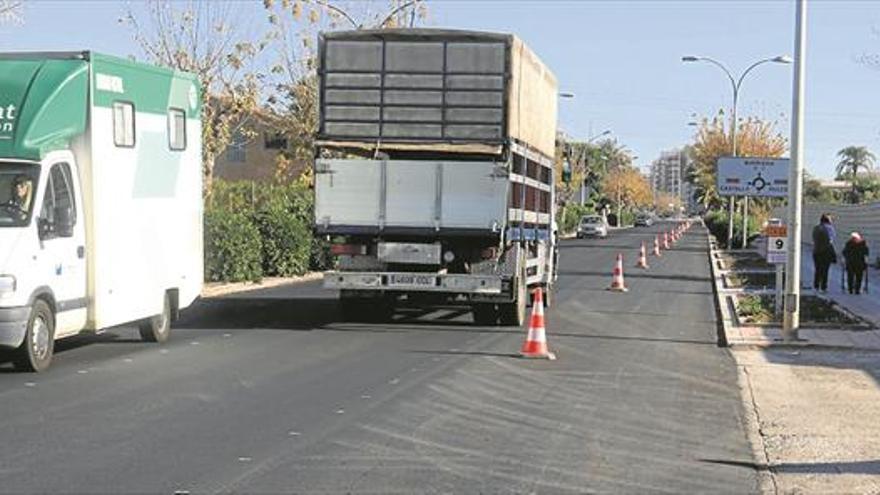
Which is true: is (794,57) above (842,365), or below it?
above

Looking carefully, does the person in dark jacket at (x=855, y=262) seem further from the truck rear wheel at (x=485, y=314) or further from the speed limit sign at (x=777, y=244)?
the truck rear wheel at (x=485, y=314)

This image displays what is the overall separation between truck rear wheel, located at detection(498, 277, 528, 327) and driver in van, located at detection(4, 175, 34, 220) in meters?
7.27

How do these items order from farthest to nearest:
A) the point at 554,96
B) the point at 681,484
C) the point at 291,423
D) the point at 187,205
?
the point at 554,96 < the point at 187,205 < the point at 291,423 < the point at 681,484

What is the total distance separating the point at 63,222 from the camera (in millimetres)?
11164

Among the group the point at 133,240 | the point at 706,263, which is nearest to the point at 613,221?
the point at 706,263

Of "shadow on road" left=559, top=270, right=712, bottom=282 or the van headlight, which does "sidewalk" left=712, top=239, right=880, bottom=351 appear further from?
the van headlight

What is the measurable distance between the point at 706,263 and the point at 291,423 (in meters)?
32.9

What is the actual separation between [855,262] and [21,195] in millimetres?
19124

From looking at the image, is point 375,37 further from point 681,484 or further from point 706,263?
point 706,263

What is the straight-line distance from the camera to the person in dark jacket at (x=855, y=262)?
962 inches

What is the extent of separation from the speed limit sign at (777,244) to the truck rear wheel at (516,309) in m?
3.72

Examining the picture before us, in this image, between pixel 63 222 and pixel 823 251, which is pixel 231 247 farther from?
pixel 823 251

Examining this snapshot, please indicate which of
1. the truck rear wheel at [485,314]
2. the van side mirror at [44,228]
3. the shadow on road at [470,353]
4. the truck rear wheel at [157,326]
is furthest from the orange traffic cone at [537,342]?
the van side mirror at [44,228]

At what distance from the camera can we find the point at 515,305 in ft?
53.1
